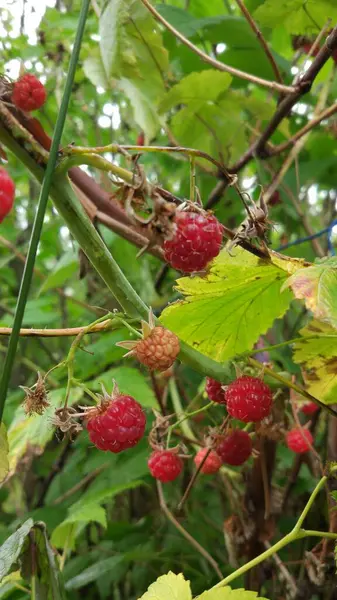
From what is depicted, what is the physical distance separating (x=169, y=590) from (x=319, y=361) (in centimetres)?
37

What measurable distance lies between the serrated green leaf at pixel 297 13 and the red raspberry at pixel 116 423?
0.80 metres

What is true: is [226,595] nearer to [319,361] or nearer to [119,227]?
[319,361]

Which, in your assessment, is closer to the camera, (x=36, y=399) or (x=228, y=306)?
(x=36, y=399)

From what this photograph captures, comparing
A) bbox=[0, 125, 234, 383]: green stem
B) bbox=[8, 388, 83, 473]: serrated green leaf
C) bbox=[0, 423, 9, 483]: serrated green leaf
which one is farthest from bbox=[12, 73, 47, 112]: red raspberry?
bbox=[8, 388, 83, 473]: serrated green leaf

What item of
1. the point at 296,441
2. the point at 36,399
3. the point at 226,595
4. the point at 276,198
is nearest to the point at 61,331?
the point at 36,399

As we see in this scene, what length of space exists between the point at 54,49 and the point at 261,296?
49.6 inches

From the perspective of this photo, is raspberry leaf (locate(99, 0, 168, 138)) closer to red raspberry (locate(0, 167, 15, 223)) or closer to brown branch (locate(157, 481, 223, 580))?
red raspberry (locate(0, 167, 15, 223))

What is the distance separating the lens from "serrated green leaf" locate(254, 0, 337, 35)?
1113 millimetres

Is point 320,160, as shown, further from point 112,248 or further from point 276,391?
point 276,391

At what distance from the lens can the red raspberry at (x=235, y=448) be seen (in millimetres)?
852

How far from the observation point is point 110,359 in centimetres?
135

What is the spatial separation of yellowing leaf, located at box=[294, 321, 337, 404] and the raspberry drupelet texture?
32 centimetres

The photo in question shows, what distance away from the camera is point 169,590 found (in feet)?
2.08

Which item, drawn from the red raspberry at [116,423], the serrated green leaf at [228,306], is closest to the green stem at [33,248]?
the red raspberry at [116,423]
